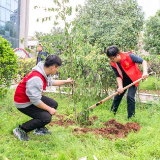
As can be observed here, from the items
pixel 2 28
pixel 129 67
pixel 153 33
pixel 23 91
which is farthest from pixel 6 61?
pixel 2 28

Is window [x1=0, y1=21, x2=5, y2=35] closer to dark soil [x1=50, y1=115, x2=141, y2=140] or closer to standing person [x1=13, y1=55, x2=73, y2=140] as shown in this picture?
dark soil [x1=50, y1=115, x2=141, y2=140]

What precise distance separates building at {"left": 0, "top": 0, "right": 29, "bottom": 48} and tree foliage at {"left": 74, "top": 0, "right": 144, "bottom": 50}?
1141 cm

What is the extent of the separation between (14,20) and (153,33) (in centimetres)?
1588

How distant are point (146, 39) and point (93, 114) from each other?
39.9ft

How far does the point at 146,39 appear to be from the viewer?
14.6 m

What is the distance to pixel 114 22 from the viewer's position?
32.2ft

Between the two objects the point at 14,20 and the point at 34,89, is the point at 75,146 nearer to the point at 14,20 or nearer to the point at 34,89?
the point at 34,89

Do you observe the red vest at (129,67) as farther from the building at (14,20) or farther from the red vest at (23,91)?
the building at (14,20)

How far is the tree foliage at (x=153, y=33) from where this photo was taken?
13.1 m

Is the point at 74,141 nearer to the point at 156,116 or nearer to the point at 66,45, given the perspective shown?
the point at 66,45

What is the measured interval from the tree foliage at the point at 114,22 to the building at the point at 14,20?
11.4m

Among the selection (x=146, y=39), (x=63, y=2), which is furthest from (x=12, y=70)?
(x=146, y=39)

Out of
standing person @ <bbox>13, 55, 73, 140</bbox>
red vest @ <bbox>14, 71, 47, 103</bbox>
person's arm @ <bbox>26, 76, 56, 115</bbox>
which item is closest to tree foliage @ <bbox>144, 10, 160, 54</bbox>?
standing person @ <bbox>13, 55, 73, 140</bbox>

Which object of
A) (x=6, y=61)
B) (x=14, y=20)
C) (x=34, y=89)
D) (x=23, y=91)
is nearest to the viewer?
(x=34, y=89)
